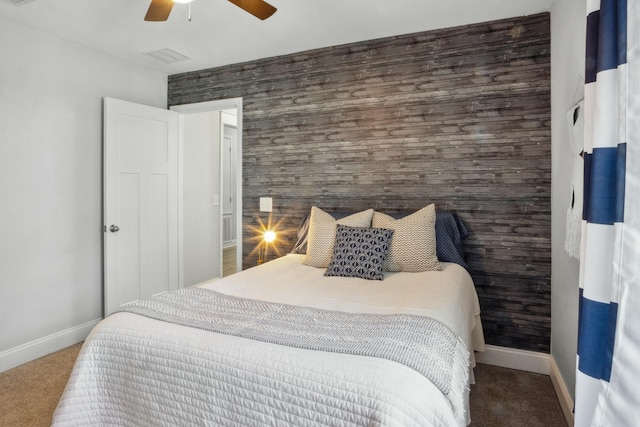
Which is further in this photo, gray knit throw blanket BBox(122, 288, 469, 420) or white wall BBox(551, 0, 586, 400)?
white wall BBox(551, 0, 586, 400)

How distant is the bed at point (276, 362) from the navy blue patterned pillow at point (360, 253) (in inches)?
14.5

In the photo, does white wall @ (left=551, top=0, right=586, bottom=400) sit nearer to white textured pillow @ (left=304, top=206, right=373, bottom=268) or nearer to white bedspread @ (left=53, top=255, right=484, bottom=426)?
white bedspread @ (left=53, top=255, right=484, bottom=426)

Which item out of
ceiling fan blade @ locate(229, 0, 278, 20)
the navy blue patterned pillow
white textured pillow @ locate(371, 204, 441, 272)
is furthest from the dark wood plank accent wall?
ceiling fan blade @ locate(229, 0, 278, 20)

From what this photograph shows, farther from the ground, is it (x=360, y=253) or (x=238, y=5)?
(x=238, y=5)

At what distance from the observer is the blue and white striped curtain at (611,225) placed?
2.78 feet

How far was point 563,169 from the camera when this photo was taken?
2.28 metres

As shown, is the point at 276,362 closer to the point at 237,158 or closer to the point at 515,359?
the point at 515,359

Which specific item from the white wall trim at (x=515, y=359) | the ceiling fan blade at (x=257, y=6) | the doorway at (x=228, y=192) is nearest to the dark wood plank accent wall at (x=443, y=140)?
the white wall trim at (x=515, y=359)

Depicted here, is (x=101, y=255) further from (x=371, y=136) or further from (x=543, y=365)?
(x=543, y=365)

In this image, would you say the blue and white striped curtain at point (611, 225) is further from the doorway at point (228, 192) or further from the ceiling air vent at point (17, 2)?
the doorway at point (228, 192)

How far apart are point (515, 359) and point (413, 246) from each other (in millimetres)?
1178

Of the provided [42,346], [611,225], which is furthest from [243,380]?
[42,346]

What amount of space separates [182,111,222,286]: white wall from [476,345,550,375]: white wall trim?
315 centimetres

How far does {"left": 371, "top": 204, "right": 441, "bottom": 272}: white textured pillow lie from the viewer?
242 cm
